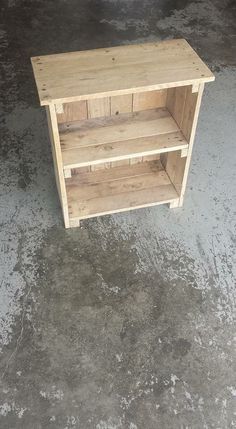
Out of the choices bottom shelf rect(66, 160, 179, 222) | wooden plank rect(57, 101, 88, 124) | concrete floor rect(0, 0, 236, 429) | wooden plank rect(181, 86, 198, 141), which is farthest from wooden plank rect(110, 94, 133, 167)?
concrete floor rect(0, 0, 236, 429)

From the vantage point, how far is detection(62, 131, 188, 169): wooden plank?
2023 millimetres

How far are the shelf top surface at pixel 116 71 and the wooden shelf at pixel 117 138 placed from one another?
331 mm

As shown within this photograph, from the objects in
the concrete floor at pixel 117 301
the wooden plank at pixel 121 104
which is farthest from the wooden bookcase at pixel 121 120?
the concrete floor at pixel 117 301

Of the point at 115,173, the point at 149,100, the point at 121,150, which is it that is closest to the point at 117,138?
the point at 121,150

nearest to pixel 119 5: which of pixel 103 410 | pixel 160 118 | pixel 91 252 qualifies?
pixel 160 118

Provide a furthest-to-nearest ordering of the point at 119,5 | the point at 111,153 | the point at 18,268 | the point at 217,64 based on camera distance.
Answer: the point at 119,5
the point at 217,64
the point at 18,268
the point at 111,153

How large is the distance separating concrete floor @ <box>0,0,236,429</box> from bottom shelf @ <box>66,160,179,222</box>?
0.38 ft

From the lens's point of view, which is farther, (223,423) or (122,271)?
(122,271)

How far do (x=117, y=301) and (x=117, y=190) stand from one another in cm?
68

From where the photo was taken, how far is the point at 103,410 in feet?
5.66

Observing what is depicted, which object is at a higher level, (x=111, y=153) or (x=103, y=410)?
(x=111, y=153)

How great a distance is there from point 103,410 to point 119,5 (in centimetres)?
405

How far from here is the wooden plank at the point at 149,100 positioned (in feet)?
7.16

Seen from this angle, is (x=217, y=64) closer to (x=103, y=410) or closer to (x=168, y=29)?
(x=168, y=29)
